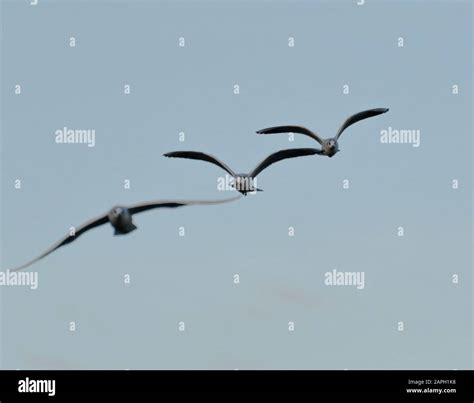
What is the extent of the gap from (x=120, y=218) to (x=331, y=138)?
8.75 m

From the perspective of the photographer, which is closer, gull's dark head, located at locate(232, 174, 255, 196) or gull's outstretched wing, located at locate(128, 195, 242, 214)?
gull's outstretched wing, located at locate(128, 195, 242, 214)

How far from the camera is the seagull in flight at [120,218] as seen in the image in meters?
34.8

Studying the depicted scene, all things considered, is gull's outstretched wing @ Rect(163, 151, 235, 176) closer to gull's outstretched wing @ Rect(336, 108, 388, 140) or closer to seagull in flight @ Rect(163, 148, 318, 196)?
seagull in flight @ Rect(163, 148, 318, 196)

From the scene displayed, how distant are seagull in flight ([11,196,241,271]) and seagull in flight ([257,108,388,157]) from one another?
5.68 metres

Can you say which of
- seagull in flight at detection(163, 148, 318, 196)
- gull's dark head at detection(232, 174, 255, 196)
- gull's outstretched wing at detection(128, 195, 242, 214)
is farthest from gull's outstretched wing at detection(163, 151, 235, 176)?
gull's outstretched wing at detection(128, 195, 242, 214)

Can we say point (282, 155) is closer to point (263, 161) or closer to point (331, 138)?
point (263, 161)

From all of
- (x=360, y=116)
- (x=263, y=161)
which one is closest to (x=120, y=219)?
(x=263, y=161)

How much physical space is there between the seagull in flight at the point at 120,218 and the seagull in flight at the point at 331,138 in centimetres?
568

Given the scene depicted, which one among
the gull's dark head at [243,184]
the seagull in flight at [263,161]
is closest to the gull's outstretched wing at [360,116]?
the seagull in flight at [263,161]

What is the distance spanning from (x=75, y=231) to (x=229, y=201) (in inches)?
262

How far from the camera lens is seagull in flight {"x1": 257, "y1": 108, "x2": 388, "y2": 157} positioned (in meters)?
39.5
